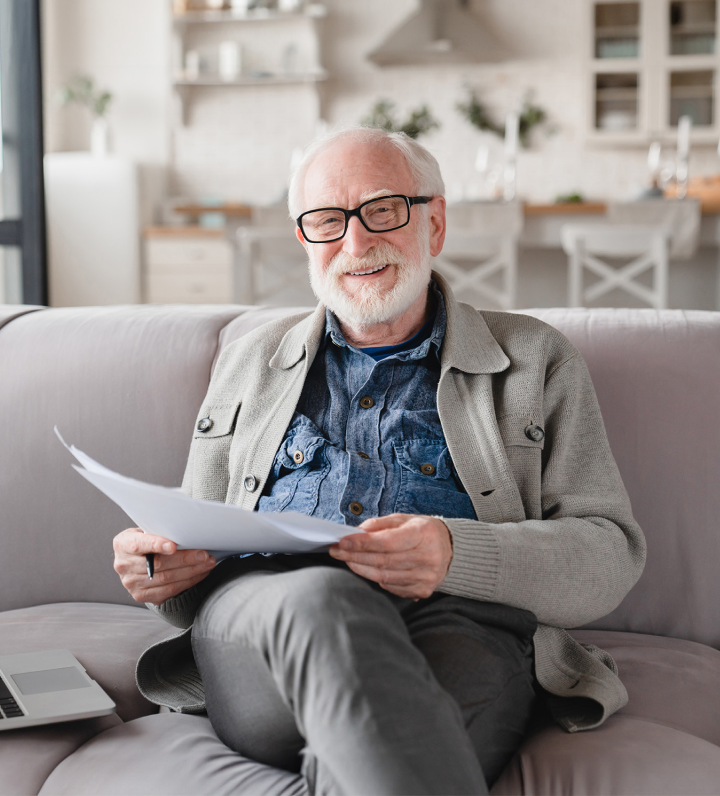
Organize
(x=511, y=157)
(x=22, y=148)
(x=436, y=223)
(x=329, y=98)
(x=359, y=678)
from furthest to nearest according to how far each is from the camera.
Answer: (x=329, y=98), (x=511, y=157), (x=22, y=148), (x=436, y=223), (x=359, y=678)

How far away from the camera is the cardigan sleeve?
1043 millimetres

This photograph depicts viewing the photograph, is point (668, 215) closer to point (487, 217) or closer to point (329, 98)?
point (487, 217)

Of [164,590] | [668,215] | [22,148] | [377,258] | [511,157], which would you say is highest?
[511,157]

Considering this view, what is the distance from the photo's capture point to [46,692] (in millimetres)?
1109

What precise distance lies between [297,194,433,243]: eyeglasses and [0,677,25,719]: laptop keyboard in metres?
0.77

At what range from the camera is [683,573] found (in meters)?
1.37

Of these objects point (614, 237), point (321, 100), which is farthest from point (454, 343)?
point (321, 100)

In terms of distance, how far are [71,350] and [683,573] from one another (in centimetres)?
112

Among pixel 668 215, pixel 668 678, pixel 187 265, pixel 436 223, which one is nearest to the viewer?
pixel 668 678

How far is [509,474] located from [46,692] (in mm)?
658

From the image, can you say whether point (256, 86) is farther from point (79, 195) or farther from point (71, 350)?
point (71, 350)

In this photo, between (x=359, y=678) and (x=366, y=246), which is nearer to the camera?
(x=359, y=678)

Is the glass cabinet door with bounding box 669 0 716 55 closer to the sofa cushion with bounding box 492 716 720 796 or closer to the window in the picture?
the window

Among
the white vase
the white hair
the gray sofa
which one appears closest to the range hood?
the white vase
